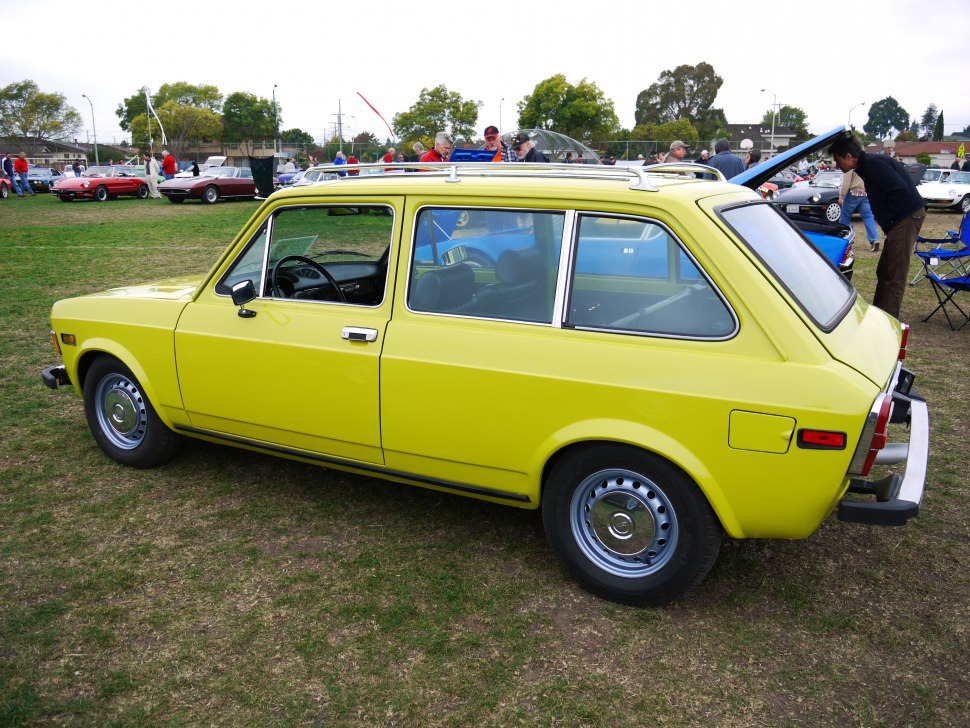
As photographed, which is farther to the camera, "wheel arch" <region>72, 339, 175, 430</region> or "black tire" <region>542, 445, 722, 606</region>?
"wheel arch" <region>72, 339, 175, 430</region>

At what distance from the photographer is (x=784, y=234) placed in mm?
3629

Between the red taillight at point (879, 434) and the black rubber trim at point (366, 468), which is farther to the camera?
the black rubber trim at point (366, 468)

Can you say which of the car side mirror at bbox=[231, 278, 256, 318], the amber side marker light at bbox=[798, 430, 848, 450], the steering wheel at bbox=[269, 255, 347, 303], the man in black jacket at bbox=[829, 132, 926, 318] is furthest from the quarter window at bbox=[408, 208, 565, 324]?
the man in black jacket at bbox=[829, 132, 926, 318]

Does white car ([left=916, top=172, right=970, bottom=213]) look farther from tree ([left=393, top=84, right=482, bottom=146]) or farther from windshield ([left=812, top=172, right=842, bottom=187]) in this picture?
tree ([left=393, top=84, right=482, bottom=146])

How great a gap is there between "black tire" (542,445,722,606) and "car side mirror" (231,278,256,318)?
5.92 feet

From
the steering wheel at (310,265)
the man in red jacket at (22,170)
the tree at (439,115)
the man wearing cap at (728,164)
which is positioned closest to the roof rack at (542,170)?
the steering wheel at (310,265)

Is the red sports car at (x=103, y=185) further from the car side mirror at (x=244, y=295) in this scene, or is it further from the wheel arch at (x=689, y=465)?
the wheel arch at (x=689, y=465)

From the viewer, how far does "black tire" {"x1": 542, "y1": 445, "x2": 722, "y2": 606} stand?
9.99 feet

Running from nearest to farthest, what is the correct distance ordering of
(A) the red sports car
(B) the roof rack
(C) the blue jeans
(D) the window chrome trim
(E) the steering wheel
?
(D) the window chrome trim
(B) the roof rack
(E) the steering wheel
(C) the blue jeans
(A) the red sports car

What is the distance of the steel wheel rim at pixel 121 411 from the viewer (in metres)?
4.58

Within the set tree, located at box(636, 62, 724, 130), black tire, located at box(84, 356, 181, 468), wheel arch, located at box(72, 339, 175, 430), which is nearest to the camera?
wheel arch, located at box(72, 339, 175, 430)

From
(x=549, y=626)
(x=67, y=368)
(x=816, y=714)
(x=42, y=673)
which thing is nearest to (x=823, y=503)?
(x=816, y=714)

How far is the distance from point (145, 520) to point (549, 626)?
226 centimetres

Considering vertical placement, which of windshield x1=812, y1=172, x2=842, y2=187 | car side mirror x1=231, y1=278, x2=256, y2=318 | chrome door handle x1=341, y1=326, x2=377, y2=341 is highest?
windshield x1=812, y1=172, x2=842, y2=187
